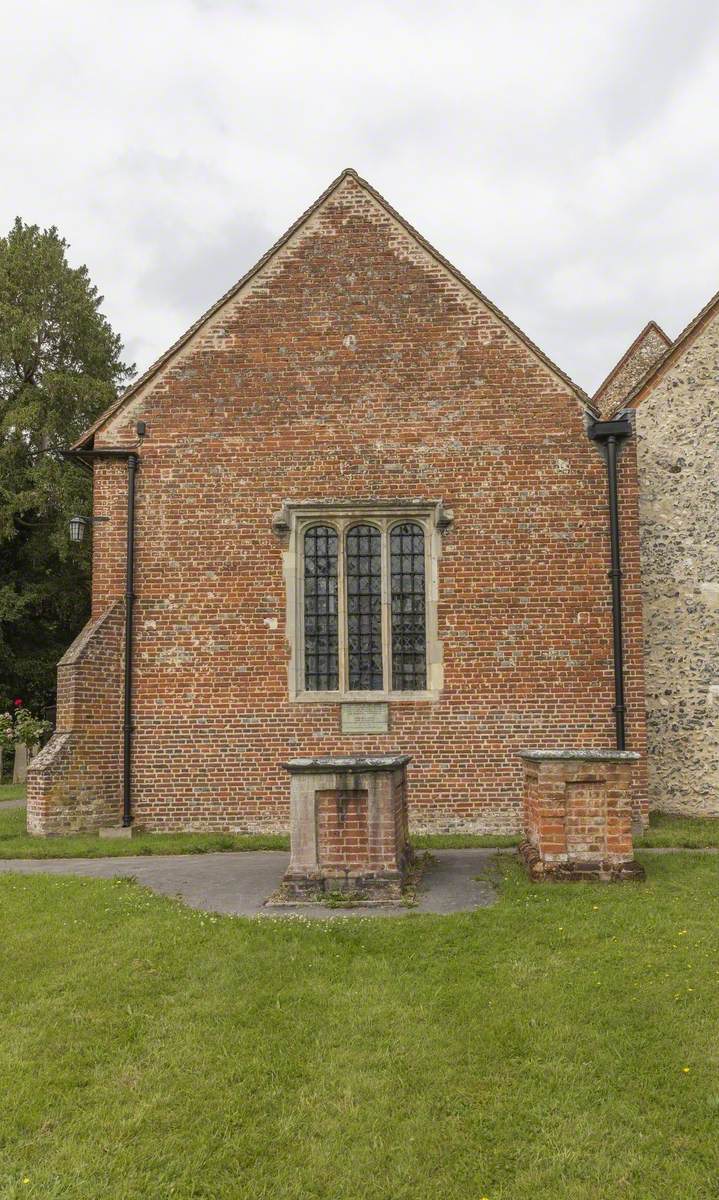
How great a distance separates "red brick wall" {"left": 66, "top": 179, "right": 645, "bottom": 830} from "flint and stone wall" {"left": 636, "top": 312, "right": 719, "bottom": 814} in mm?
1727

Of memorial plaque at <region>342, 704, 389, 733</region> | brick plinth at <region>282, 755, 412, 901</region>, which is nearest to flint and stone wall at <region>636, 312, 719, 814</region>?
memorial plaque at <region>342, 704, 389, 733</region>

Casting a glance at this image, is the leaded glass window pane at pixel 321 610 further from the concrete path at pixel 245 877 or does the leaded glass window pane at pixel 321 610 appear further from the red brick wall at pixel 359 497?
the concrete path at pixel 245 877

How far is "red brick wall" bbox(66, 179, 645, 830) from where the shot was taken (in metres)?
12.2

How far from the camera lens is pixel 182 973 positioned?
19.1 ft

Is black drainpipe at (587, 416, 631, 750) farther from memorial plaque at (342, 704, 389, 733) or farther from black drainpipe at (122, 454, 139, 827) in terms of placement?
black drainpipe at (122, 454, 139, 827)

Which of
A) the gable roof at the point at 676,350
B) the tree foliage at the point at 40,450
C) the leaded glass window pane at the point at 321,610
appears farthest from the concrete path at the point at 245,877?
the tree foliage at the point at 40,450

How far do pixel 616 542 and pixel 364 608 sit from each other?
377 cm

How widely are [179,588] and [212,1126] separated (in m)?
9.15

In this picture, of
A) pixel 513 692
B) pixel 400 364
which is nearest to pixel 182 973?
pixel 513 692

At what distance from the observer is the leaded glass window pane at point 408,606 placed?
12.4 metres

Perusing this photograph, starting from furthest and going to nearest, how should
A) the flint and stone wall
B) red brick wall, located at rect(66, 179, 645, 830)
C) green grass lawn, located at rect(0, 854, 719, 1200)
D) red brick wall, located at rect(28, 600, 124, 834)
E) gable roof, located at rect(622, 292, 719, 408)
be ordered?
gable roof, located at rect(622, 292, 719, 408) → the flint and stone wall → red brick wall, located at rect(66, 179, 645, 830) → red brick wall, located at rect(28, 600, 124, 834) → green grass lawn, located at rect(0, 854, 719, 1200)

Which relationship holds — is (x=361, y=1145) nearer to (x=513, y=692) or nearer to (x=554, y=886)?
(x=554, y=886)

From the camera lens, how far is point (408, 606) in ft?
41.1

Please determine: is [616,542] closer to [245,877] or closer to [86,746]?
[245,877]
